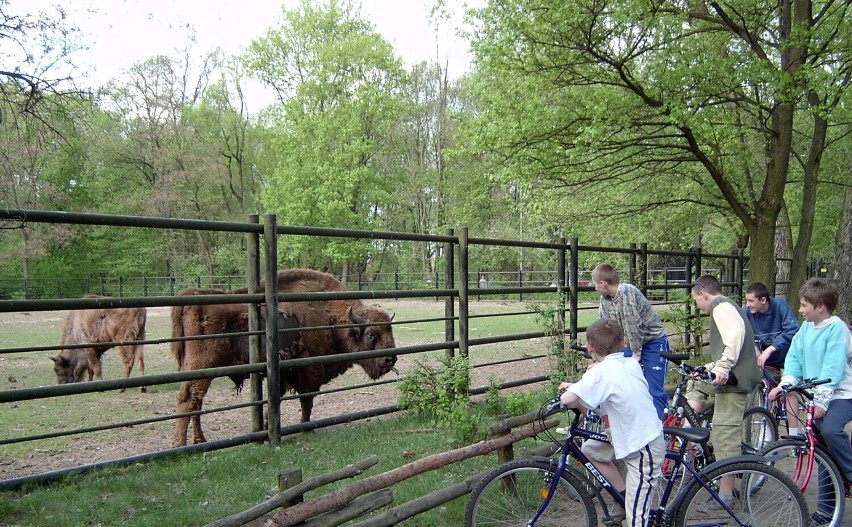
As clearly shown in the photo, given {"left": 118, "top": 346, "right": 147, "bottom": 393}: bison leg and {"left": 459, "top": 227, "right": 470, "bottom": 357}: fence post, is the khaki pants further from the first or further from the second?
{"left": 118, "top": 346, "right": 147, "bottom": 393}: bison leg

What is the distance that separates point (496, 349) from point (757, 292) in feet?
26.0

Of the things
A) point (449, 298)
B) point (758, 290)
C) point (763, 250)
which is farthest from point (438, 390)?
point (763, 250)

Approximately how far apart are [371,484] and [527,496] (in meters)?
0.88

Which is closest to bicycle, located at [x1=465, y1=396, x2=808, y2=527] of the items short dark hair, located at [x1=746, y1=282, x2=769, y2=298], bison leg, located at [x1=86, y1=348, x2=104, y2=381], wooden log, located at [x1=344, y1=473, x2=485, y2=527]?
wooden log, located at [x1=344, y1=473, x2=485, y2=527]

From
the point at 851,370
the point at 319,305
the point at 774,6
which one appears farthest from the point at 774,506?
the point at 774,6

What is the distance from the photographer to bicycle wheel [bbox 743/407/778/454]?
17.1 feet

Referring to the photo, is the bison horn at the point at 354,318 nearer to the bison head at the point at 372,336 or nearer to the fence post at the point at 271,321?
the bison head at the point at 372,336

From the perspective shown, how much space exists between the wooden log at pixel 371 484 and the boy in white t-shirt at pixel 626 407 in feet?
3.27

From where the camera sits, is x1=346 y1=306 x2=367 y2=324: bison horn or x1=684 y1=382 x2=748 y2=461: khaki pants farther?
x1=346 y1=306 x2=367 y2=324: bison horn

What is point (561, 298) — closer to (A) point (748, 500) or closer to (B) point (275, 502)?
(A) point (748, 500)

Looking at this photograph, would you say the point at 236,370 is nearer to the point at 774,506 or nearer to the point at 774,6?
the point at 774,506

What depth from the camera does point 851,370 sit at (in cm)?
429

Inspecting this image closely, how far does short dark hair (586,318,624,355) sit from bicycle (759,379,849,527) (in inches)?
62.5

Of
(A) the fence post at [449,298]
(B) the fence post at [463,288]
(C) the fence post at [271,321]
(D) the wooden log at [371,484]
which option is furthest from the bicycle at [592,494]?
(A) the fence post at [449,298]
